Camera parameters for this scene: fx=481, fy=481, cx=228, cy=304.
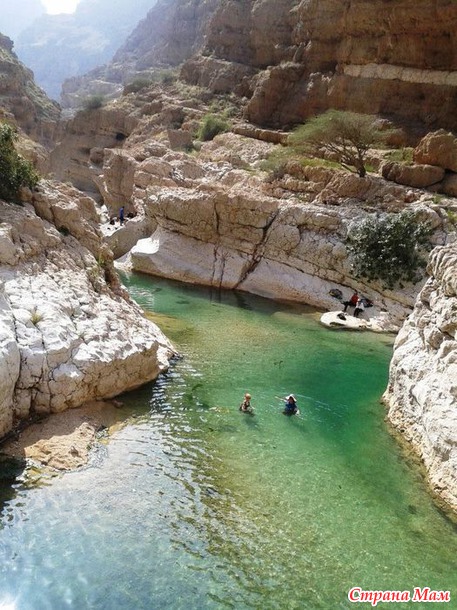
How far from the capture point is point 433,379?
526 inches

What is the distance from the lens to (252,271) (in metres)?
30.2

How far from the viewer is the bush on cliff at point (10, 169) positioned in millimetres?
15627

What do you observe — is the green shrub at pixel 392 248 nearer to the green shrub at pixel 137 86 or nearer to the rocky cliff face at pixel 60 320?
the rocky cliff face at pixel 60 320

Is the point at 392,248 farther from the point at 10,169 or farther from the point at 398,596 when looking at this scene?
the point at 398,596

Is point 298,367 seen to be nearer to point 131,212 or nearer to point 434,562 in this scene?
point 434,562

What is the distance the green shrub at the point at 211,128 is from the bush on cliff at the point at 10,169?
34.9 m

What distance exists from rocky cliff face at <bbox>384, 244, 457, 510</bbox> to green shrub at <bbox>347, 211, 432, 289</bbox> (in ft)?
32.9

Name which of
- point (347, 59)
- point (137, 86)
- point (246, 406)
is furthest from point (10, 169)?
point (137, 86)

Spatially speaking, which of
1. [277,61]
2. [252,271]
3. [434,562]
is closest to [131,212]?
[252,271]

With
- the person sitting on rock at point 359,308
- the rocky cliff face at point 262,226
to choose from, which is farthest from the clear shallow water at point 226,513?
the rocky cliff face at point 262,226

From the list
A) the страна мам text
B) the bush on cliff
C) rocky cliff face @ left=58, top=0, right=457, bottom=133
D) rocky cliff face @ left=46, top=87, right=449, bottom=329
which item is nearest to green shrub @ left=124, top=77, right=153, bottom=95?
rocky cliff face @ left=58, top=0, right=457, bottom=133

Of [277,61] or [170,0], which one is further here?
[170,0]

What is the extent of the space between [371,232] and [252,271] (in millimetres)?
7530

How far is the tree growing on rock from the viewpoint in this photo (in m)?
33.3
